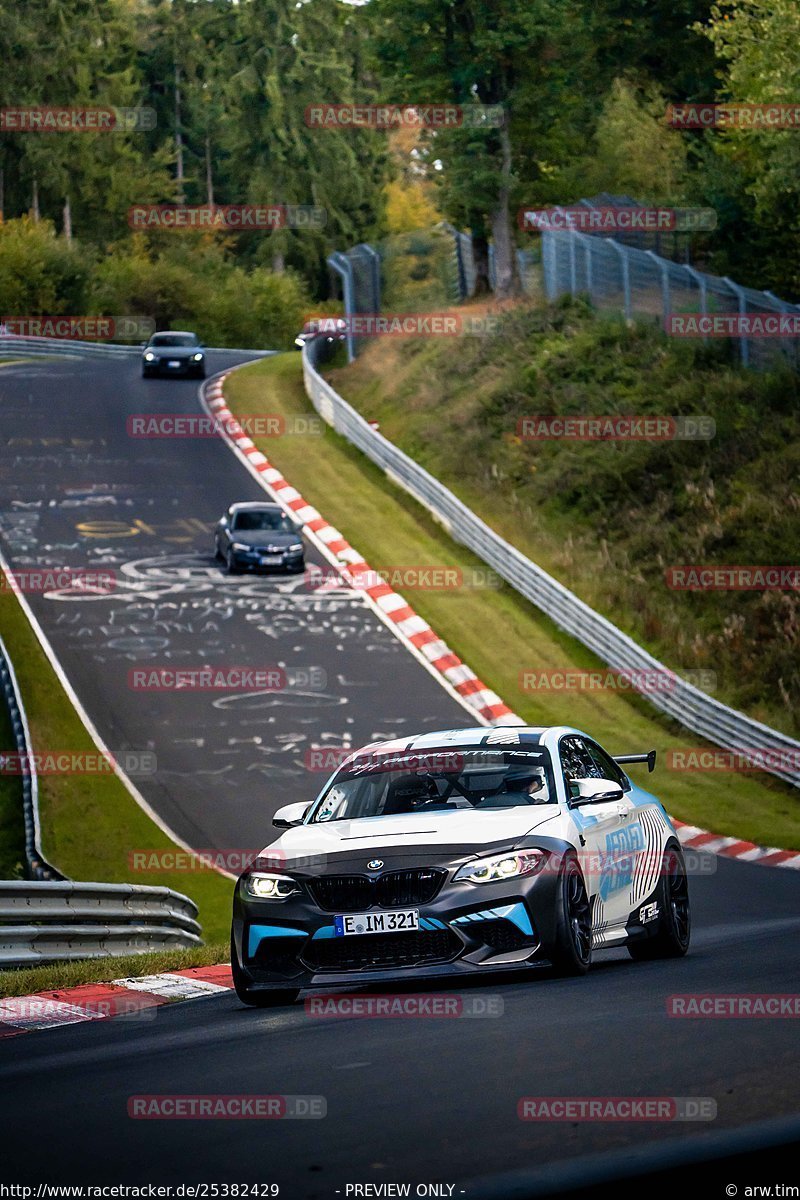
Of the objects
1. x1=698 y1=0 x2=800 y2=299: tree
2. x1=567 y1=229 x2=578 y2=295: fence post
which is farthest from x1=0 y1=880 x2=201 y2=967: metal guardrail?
x1=567 y1=229 x2=578 y2=295: fence post

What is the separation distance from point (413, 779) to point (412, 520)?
26.2m

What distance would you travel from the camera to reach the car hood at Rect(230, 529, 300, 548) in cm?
3225

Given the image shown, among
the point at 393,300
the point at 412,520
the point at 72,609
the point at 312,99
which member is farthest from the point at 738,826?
the point at 312,99

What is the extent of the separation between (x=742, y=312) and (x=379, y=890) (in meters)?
30.4

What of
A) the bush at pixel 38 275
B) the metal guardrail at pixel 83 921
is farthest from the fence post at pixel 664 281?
the bush at pixel 38 275

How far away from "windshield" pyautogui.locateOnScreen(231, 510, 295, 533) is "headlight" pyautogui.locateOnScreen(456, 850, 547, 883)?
944 inches

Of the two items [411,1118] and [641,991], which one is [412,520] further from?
[411,1118]

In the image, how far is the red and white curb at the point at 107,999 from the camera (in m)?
9.60
